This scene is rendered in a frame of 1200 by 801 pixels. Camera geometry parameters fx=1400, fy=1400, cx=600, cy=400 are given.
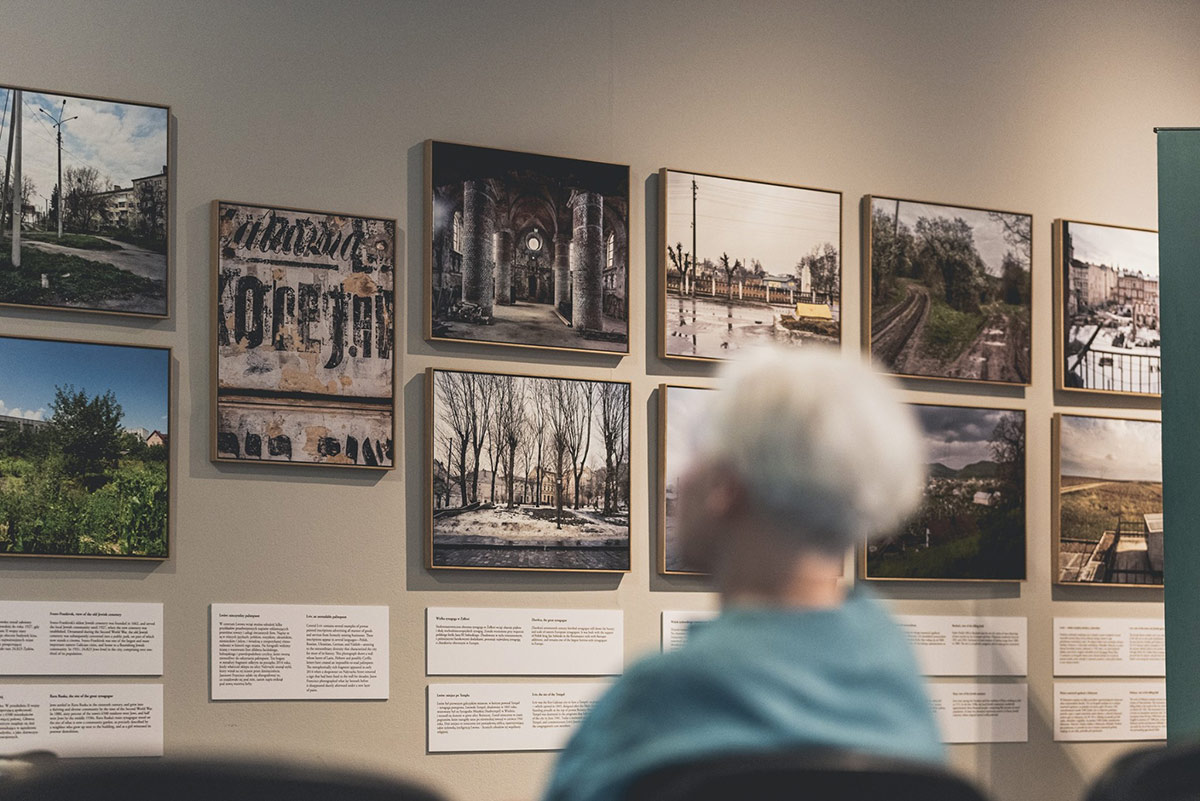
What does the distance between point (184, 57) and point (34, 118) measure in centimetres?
43

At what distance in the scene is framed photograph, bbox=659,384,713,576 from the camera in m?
4.13

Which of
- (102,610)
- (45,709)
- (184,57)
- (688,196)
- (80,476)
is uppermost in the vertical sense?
(184,57)

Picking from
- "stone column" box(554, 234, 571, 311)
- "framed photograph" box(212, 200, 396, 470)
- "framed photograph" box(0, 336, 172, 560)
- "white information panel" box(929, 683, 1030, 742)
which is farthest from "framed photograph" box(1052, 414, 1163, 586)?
"framed photograph" box(0, 336, 172, 560)

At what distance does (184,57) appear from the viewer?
3768 millimetres

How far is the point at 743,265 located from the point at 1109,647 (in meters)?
1.82

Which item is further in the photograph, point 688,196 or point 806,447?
point 688,196

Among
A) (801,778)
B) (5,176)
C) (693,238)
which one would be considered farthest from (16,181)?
(801,778)

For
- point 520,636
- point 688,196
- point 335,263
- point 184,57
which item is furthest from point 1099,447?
point 184,57

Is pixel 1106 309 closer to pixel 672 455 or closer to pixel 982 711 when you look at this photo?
pixel 982 711

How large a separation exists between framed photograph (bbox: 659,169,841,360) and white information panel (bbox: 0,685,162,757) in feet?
5.78

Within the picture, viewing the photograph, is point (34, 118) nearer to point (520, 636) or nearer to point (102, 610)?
point (102, 610)

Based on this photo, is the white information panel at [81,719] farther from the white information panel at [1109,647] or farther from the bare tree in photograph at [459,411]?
the white information panel at [1109,647]

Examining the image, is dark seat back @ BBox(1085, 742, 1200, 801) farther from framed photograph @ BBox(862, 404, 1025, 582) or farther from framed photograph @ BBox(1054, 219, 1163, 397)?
framed photograph @ BBox(1054, 219, 1163, 397)

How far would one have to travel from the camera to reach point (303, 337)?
12.4 ft
